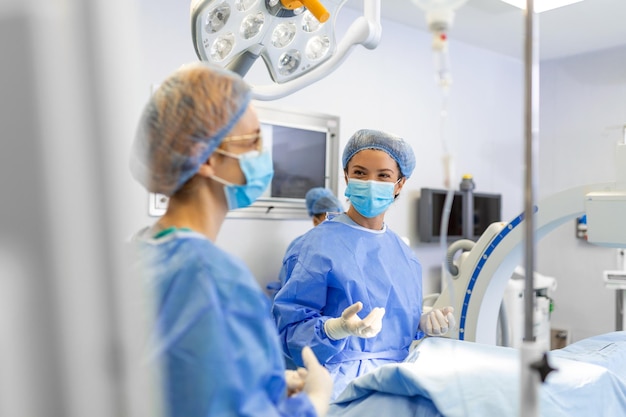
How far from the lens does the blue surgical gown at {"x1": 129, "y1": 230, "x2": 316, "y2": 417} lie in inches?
30.0

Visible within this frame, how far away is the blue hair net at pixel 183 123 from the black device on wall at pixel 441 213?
2950 mm

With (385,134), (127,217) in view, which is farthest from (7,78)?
(385,134)

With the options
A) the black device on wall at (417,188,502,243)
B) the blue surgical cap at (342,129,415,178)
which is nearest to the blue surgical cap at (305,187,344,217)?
the black device on wall at (417,188,502,243)

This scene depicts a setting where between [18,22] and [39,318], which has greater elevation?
[18,22]

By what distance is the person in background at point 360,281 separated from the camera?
1535 millimetres

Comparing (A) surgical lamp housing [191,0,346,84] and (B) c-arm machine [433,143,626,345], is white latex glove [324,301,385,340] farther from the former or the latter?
(A) surgical lamp housing [191,0,346,84]

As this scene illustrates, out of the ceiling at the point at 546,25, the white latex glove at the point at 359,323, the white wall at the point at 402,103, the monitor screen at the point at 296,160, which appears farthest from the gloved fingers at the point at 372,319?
the monitor screen at the point at 296,160

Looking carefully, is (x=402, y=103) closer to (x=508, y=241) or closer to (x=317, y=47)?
(x=508, y=241)

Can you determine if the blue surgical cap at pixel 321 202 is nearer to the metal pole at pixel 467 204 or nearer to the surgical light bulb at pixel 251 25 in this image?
the metal pole at pixel 467 204

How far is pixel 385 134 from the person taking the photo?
1.77m

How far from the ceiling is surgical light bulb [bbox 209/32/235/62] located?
135cm

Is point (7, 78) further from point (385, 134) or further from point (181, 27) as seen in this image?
point (181, 27)

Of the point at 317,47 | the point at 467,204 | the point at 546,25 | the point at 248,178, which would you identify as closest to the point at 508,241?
the point at 317,47

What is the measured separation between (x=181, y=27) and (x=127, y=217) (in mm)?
2533
